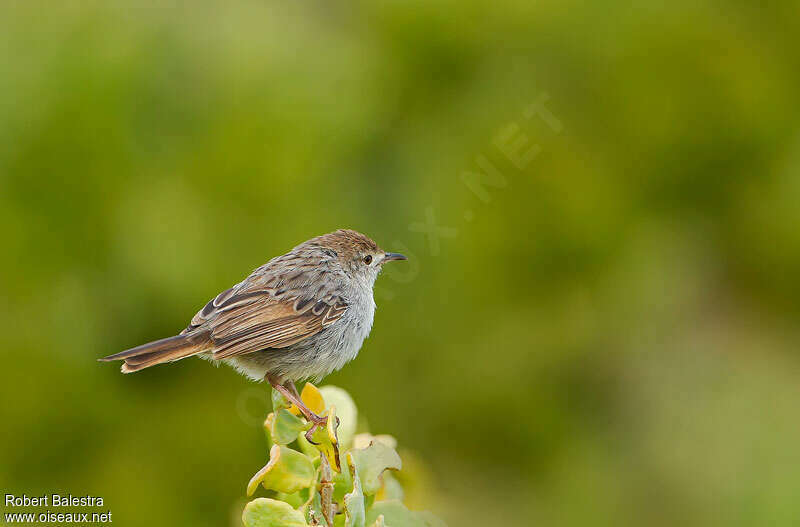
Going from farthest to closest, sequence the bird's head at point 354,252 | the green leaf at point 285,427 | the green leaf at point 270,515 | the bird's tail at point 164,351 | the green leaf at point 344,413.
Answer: the bird's head at point 354,252 < the bird's tail at point 164,351 < the green leaf at point 344,413 < the green leaf at point 285,427 < the green leaf at point 270,515

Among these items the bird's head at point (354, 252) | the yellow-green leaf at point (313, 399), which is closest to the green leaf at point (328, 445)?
the yellow-green leaf at point (313, 399)

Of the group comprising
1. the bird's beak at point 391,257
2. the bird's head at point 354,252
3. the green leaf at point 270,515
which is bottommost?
the green leaf at point 270,515

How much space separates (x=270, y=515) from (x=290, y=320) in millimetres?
1259

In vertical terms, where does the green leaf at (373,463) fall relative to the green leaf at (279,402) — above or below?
above

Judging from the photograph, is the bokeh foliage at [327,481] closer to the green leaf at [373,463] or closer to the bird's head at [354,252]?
the green leaf at [373,463]

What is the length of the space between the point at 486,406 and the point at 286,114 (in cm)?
197

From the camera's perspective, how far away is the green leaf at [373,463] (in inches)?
81.4

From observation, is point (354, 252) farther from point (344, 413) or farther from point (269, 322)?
point (344, 413)

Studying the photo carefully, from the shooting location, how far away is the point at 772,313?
18.1ft

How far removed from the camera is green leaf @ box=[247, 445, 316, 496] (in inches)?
78.2

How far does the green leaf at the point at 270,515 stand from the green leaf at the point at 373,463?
0.25 m

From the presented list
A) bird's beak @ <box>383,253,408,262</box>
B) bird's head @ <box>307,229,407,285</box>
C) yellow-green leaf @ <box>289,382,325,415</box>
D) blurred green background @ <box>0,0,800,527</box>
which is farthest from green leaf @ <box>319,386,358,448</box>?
blurred green background @ <box>0,0,800,527</box>

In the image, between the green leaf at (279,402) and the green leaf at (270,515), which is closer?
the green leaf at (270,515)

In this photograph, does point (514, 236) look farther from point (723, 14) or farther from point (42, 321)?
point (42, 321)
